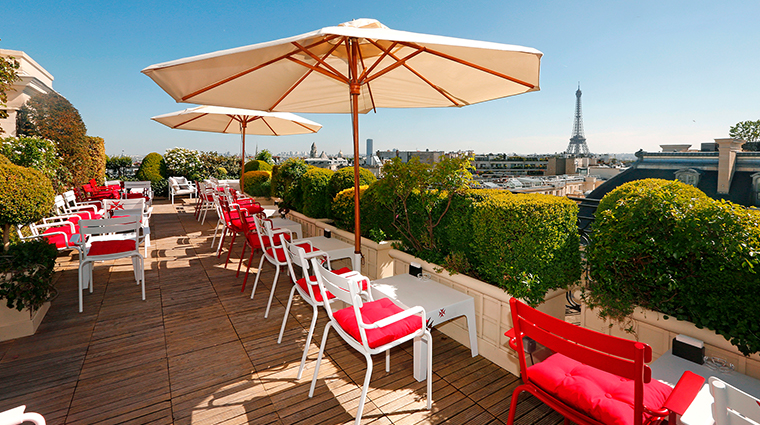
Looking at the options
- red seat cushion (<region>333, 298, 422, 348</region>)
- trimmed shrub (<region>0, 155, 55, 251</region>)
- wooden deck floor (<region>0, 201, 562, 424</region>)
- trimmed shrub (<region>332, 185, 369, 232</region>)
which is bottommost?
wooden deck floor (<region>0, 201, 562, 424</region>)

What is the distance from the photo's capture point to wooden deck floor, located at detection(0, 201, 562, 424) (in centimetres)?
230

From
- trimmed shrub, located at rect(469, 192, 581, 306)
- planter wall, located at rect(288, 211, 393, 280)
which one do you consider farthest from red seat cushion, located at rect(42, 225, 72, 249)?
trimmed shrub, located at rect(469, 192, 581, 306)

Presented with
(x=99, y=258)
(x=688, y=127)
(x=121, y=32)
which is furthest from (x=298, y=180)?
(x=688, y=127)

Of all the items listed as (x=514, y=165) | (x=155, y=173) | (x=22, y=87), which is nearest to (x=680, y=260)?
(x=22, y=87)

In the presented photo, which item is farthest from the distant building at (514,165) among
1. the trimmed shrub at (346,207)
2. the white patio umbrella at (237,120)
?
the trimmed shrub at (346,207)

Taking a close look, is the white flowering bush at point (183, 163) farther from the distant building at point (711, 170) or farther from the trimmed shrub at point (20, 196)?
the distant building at point (711, 170)

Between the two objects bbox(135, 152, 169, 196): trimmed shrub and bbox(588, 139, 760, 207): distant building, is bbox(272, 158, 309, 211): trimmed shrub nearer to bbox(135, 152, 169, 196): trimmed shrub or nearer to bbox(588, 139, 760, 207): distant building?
bbox(135, 152, 169, 196): trimmed shrub

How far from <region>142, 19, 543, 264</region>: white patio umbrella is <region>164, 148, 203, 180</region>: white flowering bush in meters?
12.3

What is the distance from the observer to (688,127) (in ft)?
209

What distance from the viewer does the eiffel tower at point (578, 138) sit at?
73.9 m

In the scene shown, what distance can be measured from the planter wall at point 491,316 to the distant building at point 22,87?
45.3 feet

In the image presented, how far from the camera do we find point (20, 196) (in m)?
4.03

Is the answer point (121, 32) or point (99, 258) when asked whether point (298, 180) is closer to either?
point (99, 258)

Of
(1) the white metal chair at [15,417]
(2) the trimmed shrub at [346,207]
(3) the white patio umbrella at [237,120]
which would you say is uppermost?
(3) the white patio umbrella at [237,120]
